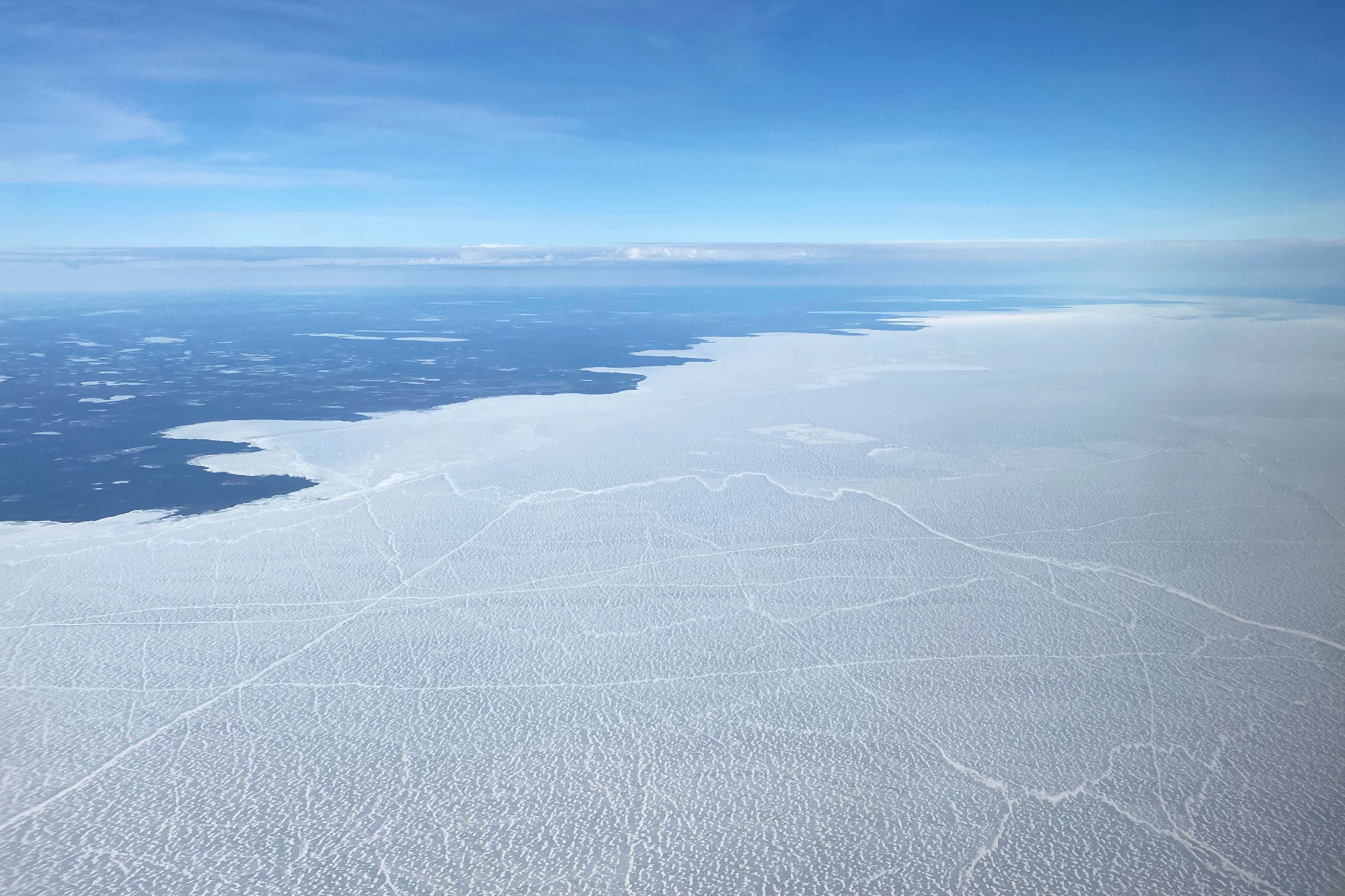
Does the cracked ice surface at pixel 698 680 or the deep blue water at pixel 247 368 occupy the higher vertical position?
the deep blue water at pixel 247 368

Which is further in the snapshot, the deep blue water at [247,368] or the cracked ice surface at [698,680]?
the deep blue water at [247,368]

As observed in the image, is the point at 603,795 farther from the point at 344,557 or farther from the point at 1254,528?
the point at 1254,528

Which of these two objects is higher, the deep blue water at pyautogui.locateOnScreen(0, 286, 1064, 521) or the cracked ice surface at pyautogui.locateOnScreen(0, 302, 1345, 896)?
the deep blue water at pyautogui.locateOnScreen(0, 286, 1064, 521)

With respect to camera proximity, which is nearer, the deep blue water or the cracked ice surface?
the cracked ice surface

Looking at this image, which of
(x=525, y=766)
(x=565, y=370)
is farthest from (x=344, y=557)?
(x=565, y=370)
